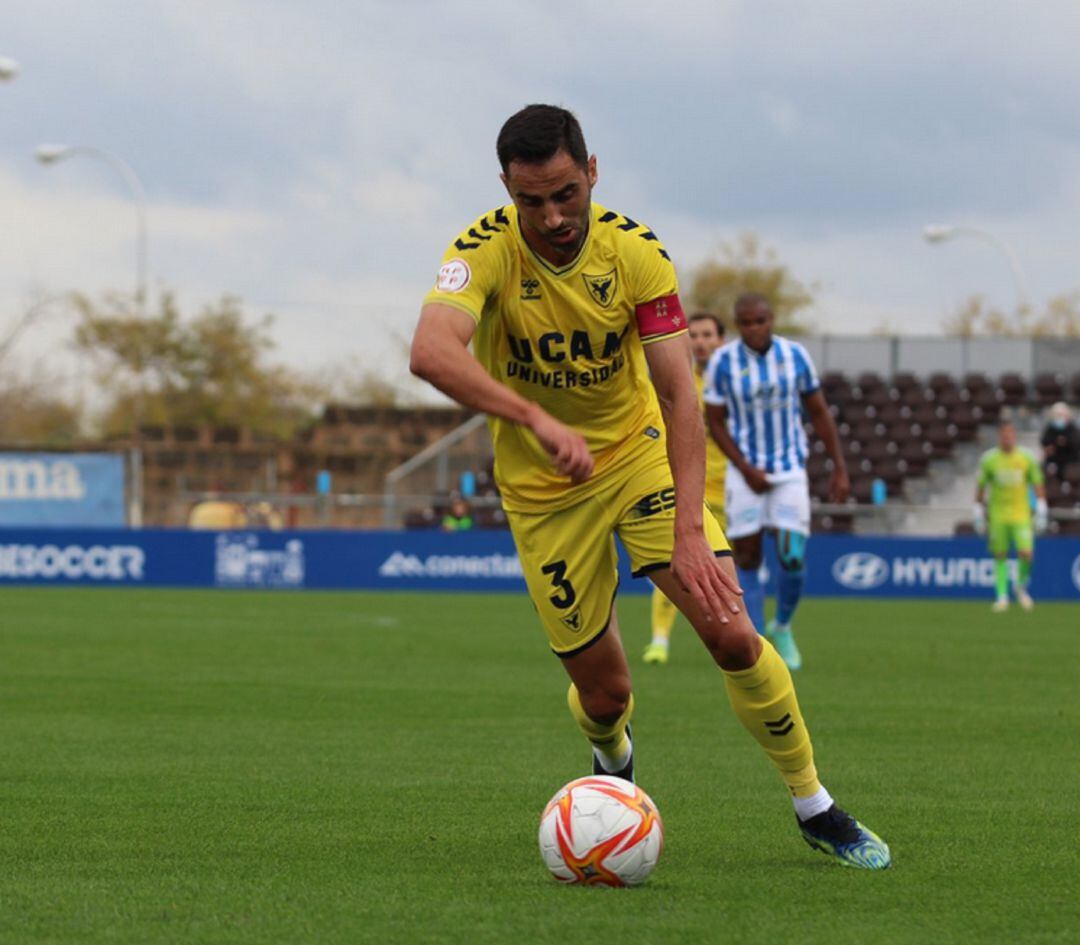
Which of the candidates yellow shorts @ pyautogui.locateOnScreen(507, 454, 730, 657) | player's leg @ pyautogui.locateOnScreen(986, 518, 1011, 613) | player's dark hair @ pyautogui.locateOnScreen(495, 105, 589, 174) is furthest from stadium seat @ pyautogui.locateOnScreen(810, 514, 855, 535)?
player's dark hair @ pyautogui.locateOnScreen(495, 105, 589, 174)

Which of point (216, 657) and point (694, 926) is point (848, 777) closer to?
point (694, 926)

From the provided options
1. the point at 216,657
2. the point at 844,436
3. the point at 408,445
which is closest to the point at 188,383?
the point at 408,445

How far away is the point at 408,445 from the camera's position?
51.7 metres

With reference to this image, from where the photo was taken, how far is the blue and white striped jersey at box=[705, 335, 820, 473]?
13273mm

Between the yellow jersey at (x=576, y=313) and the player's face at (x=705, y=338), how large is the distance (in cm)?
768

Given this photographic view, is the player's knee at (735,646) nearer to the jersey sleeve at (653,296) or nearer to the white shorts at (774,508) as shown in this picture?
the jersey sleeve at (653,296)

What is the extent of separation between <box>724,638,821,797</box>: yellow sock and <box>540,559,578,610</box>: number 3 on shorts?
719mm

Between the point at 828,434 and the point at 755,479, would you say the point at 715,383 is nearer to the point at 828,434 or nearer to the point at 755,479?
the point at 755,479

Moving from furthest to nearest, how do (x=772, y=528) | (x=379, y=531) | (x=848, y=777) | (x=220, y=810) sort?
(x=379, y=531) < (x=772, y=528) < (x=848, y=777) < (x=220, y=810)

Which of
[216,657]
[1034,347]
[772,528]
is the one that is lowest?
[216,657]

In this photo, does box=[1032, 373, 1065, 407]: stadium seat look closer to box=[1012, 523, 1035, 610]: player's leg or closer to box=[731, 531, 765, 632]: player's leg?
box=[1012, 523, 1035, 610]: player's leg

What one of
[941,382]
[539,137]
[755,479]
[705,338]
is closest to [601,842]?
[539,137]

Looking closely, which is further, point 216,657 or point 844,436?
point 844,436

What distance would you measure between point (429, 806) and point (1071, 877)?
247cm
